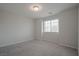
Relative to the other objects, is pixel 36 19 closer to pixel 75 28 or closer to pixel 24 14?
pixel 24 14

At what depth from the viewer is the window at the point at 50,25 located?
4.91 feet

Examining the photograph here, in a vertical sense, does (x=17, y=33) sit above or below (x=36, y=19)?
below

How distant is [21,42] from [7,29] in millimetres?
640

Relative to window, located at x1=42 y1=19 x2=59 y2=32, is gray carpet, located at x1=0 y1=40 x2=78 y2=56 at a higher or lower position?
lower

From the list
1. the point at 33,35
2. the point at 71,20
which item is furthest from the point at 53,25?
the point at 33,35

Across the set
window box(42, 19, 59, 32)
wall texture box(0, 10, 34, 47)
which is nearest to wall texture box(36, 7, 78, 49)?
window box(42, 19, 59, 32)

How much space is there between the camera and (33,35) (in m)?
1.68

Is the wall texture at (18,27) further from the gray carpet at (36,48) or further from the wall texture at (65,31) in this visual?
the wall texture at (65,31)

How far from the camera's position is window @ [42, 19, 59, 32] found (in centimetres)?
150

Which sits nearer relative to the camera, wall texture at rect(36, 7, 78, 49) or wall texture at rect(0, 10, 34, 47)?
wall texture at rect(36, 7, 78, 49)

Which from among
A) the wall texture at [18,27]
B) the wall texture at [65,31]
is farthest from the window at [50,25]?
the wall texture at [18,27]

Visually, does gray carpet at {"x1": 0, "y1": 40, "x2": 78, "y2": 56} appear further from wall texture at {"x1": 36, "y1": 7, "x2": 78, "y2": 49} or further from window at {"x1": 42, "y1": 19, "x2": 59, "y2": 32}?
window at {"x1": 42, "y1": 19, "x2": 59, "y2": 32}

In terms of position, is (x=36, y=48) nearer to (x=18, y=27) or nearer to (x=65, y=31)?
(x=18, y=27)

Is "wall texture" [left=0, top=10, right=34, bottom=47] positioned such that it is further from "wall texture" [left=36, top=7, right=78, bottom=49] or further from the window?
"wall texture" [left=36, top=7, right=78, bottom=49]
